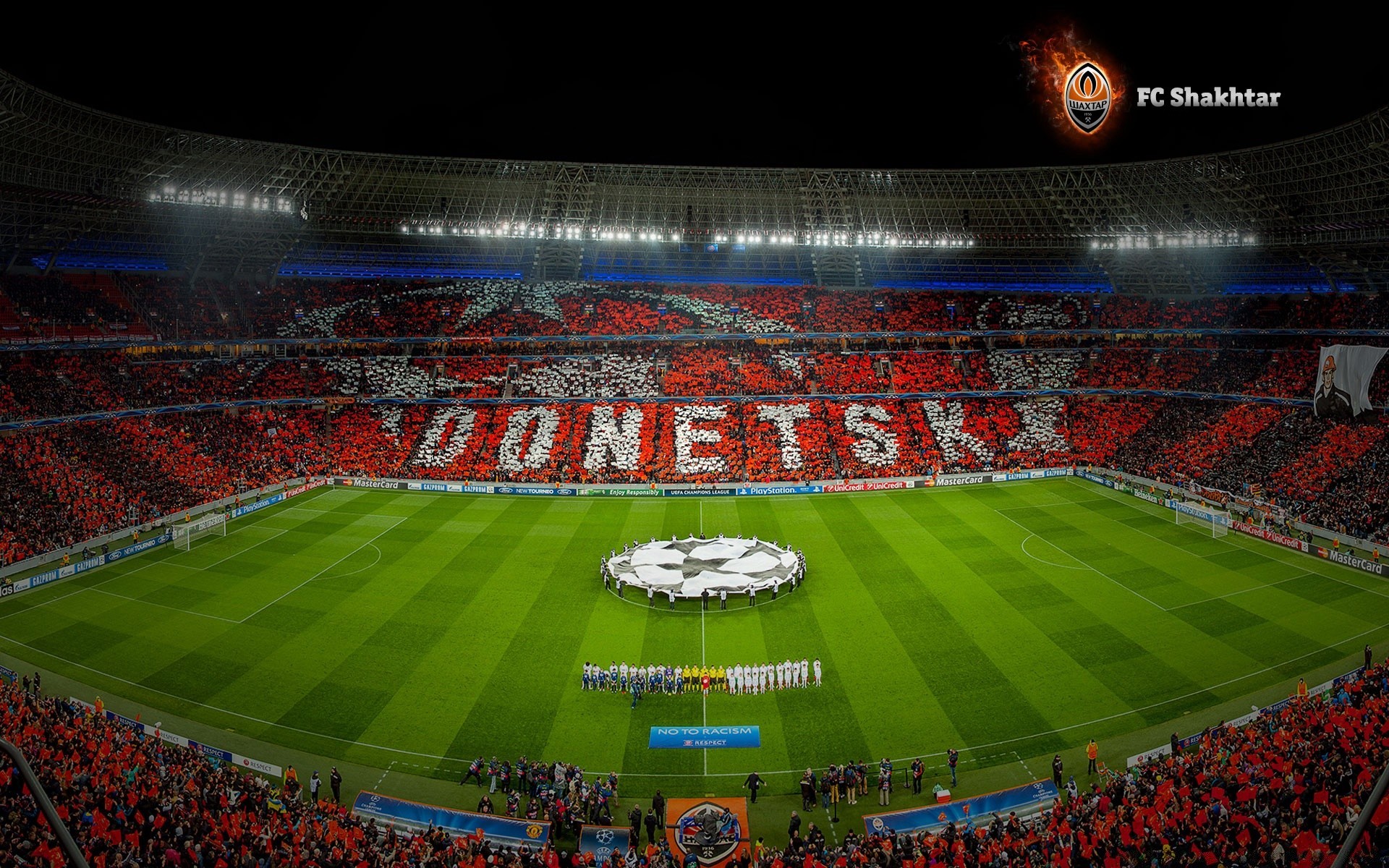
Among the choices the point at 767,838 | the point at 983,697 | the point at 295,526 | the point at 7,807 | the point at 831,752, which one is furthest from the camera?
the point at 295,526

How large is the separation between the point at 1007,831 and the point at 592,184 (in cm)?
6112

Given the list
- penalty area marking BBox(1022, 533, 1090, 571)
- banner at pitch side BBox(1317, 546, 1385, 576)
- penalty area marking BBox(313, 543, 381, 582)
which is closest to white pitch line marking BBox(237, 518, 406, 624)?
penalty area marking BBox(313, 543, 381, 582)

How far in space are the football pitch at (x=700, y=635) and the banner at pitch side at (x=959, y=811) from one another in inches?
81.3

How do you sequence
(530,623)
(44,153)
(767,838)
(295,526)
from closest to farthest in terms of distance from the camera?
(767,838), (530,623), (295,526), (44,153)

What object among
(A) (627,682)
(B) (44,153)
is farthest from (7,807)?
(B) (44,153)

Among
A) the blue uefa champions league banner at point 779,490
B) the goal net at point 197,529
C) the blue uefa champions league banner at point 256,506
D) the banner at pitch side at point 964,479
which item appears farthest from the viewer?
the banner at pitch side at point 964,479

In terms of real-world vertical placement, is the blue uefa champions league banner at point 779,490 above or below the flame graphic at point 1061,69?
below

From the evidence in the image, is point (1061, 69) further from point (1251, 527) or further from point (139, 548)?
point (139, 548)

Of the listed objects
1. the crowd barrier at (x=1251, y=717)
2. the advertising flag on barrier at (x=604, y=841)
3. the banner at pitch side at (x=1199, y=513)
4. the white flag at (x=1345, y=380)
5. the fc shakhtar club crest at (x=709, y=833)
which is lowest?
A: the advertising flag on barrier at (x=604, y=841)

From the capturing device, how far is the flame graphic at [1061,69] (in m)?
45.9

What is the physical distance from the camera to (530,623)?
2883 cm

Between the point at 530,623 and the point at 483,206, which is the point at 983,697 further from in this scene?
the point at 483,206

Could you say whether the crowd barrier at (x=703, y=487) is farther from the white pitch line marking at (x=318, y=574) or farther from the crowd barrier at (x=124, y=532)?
the white pitch line marking at (x=318, y=574)

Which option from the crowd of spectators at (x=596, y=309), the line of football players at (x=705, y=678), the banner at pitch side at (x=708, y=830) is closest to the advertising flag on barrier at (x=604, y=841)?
the banner at pitch side at (x=708, y=830)
